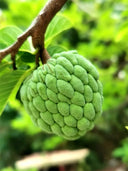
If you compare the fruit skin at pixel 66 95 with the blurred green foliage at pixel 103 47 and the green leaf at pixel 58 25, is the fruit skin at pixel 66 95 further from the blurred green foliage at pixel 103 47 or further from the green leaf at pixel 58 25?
the blurred green foliage at pixel 103 47

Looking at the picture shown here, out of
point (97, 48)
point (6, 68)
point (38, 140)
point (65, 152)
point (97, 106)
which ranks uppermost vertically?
point (6, 68)

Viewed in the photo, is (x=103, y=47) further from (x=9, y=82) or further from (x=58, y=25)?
(x=9, y=82)

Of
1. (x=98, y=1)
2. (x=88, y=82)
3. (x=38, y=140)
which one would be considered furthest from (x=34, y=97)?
(x=38, y=140)

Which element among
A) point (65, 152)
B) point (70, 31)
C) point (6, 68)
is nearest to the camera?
point (6, 68)

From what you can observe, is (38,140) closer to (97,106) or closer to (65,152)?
(65,152)

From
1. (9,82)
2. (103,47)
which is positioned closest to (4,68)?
(9,82)

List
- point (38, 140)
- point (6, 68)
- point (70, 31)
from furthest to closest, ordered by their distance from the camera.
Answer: point (38, 140) → point (70, 31) → point (6, 68)

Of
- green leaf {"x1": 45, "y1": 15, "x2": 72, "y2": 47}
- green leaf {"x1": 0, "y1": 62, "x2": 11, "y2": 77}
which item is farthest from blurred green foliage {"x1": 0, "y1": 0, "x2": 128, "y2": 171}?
green leaf {"x1": 0, "y1": 62, "x2": 11, "y2": 77}
